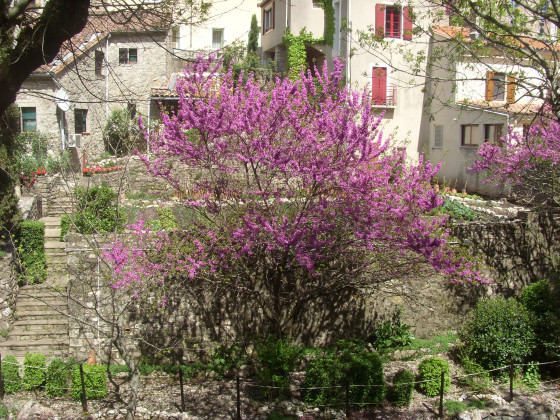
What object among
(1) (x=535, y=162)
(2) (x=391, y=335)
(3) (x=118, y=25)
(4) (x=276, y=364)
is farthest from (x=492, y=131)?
(3) (x=118, y=25)

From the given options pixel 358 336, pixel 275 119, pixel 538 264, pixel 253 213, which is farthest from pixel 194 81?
pixel 538 264

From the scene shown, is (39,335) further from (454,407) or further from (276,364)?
(454,407)

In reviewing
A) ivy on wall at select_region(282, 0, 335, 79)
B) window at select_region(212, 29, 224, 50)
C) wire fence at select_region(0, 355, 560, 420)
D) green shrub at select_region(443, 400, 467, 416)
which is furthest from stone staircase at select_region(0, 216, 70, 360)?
window at select_region(212, 29, 224, 50)

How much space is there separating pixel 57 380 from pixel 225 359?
10.9 feet

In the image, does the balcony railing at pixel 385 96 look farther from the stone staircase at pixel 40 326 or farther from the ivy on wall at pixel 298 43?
the stone staircase at pixel 40 326

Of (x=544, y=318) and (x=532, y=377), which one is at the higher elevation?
(x=544, y=318)

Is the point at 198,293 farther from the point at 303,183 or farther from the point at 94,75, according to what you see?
the point at 94,75

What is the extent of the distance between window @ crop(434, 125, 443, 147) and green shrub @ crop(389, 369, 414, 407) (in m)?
14.5

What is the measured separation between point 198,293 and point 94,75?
1643 centimetres

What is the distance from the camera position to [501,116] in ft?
60.0

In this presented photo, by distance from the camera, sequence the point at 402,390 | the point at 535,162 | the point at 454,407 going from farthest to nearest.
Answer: the point at 535,162 < the point at 402,390 < the point at 454,407

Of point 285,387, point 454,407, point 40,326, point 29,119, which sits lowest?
point 454,407

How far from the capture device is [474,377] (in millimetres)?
10016

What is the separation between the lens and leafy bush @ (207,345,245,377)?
10.4 meters
